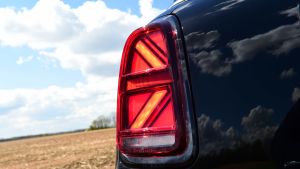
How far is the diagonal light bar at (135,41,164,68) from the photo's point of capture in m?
1.73

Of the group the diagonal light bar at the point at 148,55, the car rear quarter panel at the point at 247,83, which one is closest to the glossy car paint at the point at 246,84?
the car rear quarter panel at the point at 247,83

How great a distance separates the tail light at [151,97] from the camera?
167cm

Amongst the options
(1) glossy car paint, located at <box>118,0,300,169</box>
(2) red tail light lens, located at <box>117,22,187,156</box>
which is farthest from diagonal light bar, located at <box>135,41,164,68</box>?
(1) glossy car paint, located at <box>118,0,300,169</box>

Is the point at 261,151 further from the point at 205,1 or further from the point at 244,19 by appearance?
the point at 205,1

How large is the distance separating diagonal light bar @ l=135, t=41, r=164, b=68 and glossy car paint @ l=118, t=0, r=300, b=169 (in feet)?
0.37

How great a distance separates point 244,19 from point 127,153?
0.62m

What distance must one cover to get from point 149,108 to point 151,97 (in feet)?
0.13

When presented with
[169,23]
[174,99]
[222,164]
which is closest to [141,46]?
[169,23]

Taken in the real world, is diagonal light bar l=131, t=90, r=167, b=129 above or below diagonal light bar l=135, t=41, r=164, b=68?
below

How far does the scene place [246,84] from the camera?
5.10 ft

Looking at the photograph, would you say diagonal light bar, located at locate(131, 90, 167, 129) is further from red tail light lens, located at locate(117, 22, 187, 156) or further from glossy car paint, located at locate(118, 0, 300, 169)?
glossy car paint, located at locate(118, 0, 300, 169)

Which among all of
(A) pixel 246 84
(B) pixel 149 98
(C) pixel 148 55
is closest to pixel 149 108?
(B) pixel 149 98

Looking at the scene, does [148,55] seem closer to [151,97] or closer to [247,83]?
[151,97]

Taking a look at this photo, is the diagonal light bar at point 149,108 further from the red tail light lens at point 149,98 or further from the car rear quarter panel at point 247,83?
the car rear quarter panel at point 247,83
